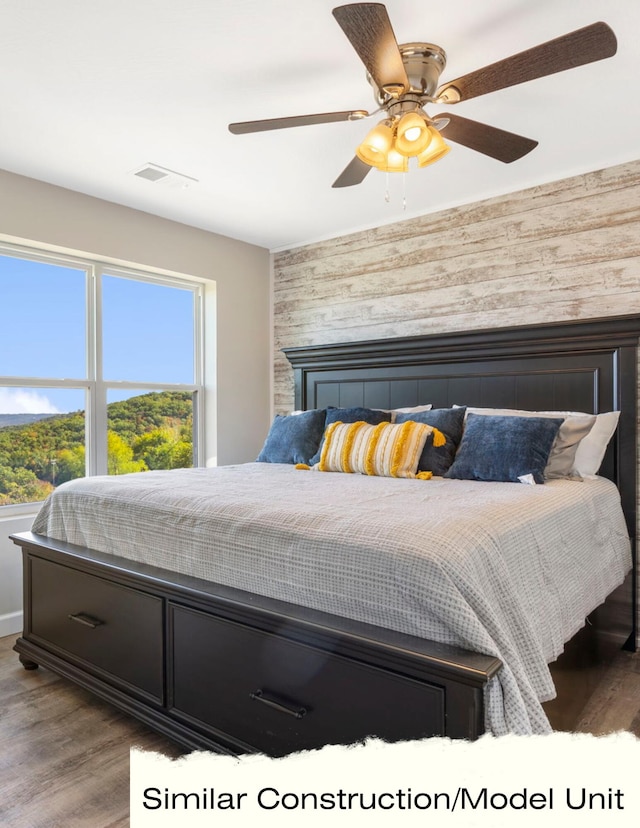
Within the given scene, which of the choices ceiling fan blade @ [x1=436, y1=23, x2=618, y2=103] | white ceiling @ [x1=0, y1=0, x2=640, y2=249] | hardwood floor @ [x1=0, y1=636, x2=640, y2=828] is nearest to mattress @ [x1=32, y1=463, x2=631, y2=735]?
hardwood floor @ [x1=0, y1=636, x2=640, y2=828]

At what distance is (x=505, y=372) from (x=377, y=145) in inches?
65.6

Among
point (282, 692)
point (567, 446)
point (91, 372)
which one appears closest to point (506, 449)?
point (567, 446)

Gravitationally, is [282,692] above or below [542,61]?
below

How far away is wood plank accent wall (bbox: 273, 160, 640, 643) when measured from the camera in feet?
9.82

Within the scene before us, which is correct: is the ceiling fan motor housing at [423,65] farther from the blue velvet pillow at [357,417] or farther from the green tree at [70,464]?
the green tree at [70,464]

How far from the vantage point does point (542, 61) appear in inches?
64.6

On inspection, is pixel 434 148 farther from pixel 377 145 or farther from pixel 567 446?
pixel 567 446

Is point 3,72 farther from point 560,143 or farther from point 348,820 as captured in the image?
point 348,820

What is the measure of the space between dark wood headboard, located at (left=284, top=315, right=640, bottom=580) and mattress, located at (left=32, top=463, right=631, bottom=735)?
539 mm

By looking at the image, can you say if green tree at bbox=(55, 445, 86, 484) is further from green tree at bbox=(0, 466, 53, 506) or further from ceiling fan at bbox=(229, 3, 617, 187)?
ceiling fan at bbox=(229, 3, 617, 187)

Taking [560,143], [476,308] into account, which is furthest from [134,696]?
[560,143]

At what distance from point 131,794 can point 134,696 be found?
0.40 meters

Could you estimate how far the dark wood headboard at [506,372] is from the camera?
2.84 metres

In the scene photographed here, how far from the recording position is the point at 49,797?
1.72m
